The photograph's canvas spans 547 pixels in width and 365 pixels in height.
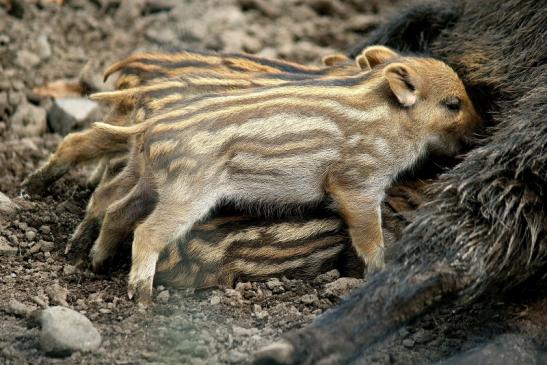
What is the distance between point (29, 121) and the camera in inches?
221

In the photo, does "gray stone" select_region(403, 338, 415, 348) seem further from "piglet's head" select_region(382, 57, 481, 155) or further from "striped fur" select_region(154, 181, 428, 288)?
"piglet's head" select_region(382, 57, 481, 155)

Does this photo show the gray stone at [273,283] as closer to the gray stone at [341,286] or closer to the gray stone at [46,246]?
the gray stone at [341,286]

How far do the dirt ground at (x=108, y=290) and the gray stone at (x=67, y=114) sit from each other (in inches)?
1.8

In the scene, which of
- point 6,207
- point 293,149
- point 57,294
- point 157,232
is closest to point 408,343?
point 293,149

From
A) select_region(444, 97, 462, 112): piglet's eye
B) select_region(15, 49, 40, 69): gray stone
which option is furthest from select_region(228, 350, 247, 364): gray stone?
select_region(15, 49, 40, 69): gray stone

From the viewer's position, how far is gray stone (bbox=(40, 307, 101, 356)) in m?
3.51

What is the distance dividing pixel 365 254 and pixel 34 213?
5.07ft

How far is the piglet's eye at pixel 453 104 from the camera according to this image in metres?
4.32

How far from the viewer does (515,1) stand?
496 centimetres

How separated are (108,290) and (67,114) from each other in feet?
5.84

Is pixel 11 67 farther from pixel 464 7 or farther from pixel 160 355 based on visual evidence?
pixel 160 355

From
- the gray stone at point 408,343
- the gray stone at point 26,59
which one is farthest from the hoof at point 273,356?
the gray stone at point 26,59

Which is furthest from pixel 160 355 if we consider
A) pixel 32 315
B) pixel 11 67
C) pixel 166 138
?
pixel 11 67

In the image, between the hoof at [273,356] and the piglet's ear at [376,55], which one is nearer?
the hoof at [273,356]
